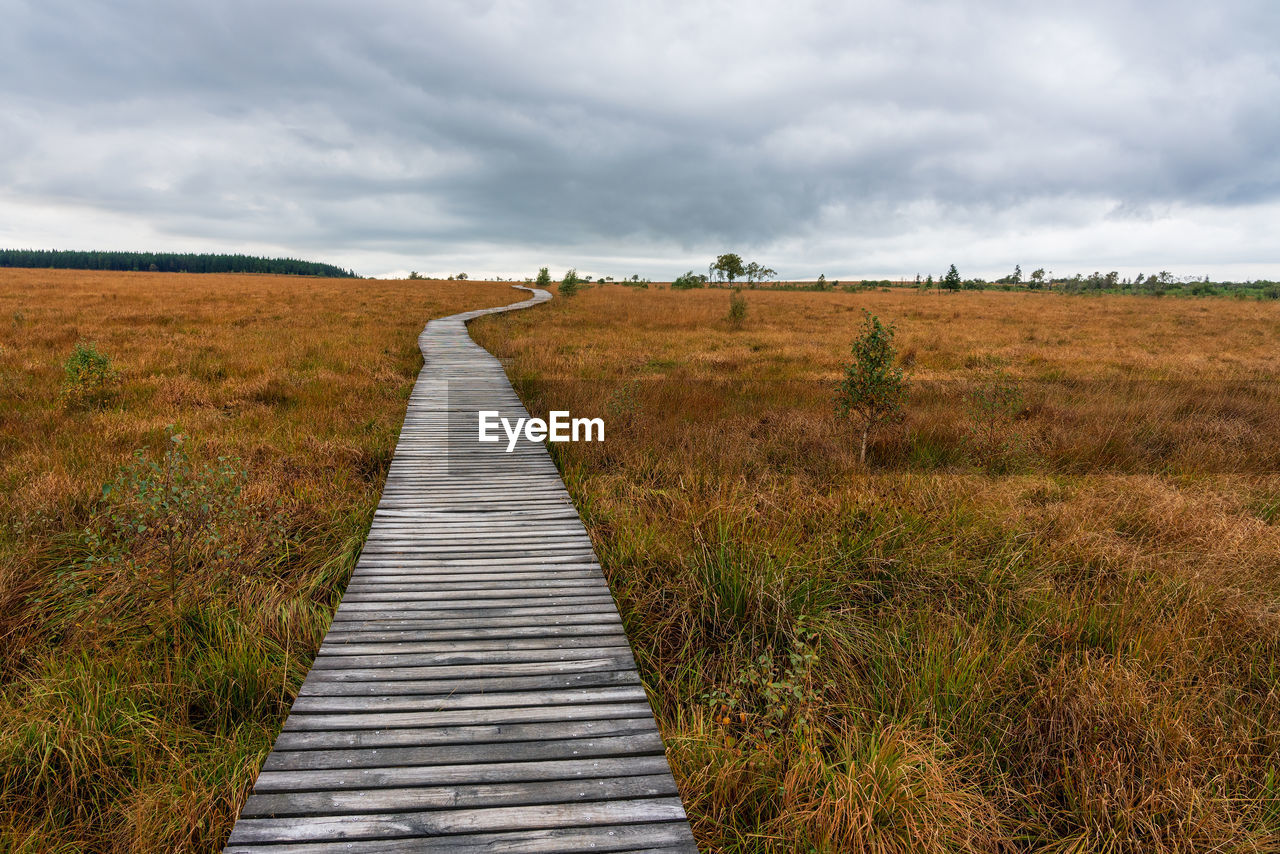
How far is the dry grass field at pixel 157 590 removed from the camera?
260cm

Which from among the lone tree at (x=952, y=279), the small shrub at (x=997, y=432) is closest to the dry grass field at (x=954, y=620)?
the small shrub at (x=997, y=432)

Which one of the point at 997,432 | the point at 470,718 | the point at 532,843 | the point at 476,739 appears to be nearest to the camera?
the point at 532,843

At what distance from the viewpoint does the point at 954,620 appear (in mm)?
3668

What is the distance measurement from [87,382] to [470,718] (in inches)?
416

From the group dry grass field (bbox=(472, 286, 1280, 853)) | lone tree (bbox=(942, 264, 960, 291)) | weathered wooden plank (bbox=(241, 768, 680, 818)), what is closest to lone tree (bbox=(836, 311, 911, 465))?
dry grass field (bbox=(472, 286, 1280, 853))

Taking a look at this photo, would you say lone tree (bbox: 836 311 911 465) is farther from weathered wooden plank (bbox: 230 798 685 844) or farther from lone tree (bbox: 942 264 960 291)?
lone tree (bbox: 942 264 960 291)

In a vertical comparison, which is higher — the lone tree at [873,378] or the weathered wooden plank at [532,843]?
the lone tree at [873,378]

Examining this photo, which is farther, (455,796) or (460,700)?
(460,700)

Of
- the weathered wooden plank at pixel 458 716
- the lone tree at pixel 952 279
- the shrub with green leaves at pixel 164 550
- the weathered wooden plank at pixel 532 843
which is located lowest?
the weathered wooden plank at pixel 532 843

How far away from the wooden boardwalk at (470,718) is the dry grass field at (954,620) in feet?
1.23

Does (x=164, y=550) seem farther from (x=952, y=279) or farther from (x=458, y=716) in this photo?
(x=952, y=279)

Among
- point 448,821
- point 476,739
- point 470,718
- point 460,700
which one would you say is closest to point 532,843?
point 448,821

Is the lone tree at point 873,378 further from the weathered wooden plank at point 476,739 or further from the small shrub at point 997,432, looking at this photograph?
the weathered wooden plank at point 476,739

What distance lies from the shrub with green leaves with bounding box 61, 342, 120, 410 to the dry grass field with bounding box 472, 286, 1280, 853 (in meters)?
6.84
